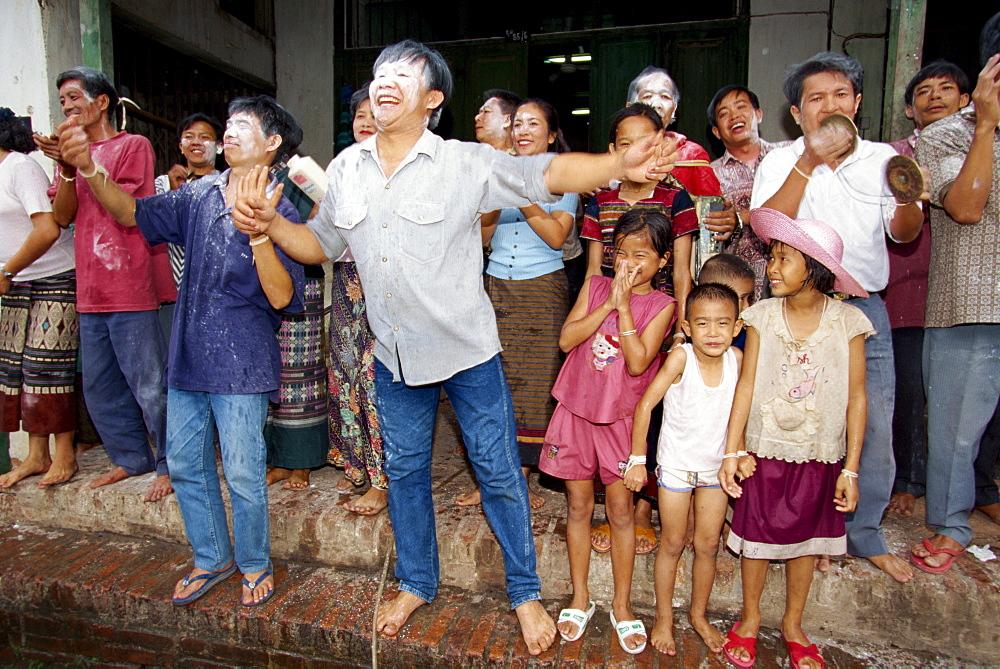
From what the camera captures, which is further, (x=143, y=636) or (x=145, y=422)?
(x=145, y=422)

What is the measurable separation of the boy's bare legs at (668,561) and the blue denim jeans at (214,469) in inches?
61.0

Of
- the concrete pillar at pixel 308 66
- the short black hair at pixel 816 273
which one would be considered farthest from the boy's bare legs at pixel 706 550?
the concrete pillar at pixel 308 66

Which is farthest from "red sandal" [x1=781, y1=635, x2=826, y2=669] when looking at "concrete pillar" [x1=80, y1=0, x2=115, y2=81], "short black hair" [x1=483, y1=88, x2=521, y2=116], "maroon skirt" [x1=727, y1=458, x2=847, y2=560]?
"concrete pillar" [x1=80, y1=0, x2=115, y2=81]

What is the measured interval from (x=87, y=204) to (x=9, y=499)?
1.65 metres

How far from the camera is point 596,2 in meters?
6.48

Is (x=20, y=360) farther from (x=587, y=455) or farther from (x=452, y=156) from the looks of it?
(x=587, y=455)

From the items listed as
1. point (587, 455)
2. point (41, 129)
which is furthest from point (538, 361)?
point (41, 129)

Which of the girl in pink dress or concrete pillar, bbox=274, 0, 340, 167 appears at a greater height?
concrete pillar, bbox=274, 0, 340, 167

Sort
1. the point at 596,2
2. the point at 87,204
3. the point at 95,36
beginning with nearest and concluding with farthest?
1. the point at 87,204
2. the point at 95,36
3. the point at 596,2

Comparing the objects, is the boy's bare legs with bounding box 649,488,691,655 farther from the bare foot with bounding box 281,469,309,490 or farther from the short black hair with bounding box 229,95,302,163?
the short black hair with bounding box 229,95,302,163

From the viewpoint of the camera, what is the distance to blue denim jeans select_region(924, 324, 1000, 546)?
97.4 inches

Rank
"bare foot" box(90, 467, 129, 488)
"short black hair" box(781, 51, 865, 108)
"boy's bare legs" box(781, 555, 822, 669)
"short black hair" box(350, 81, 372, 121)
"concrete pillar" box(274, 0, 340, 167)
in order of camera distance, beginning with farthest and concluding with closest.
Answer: "concrete pillar" box(274, 0, 340, 167)
"bare foot" box(90, 467, 129, 488)
"short black hair" box(350, 81, 372, 121)
"short black hair" box(781, 51, 865, 108)
"boy's bare legs" box(781, 555, 822, 669)

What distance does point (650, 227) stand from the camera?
234 centimetres

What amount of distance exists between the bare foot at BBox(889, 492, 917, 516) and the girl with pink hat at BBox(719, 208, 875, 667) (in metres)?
0.77
